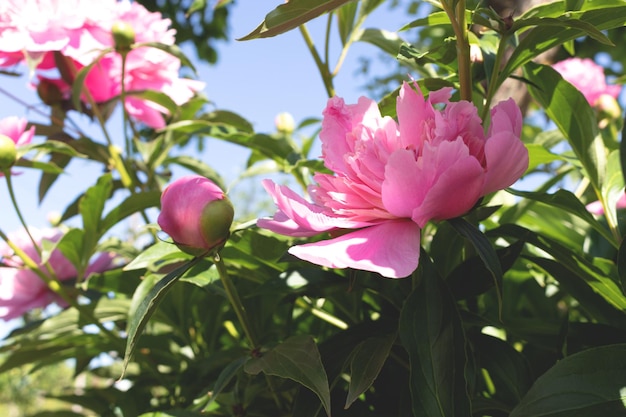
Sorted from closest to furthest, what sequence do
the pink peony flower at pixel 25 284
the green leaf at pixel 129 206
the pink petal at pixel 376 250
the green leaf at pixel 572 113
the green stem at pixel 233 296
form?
the pink petal at pixel 376 250 < the green stem at pixel 233 296 < the green leaf at pixel 572 113 < the green leaf at pixel 129 206 < the pink peony flower at pixel 25 284

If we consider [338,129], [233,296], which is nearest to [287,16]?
[338,129]

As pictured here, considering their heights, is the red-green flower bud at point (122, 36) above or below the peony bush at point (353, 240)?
above

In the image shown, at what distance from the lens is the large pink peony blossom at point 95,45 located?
2.60 feet

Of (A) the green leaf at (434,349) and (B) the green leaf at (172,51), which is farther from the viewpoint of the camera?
(B) the green leaf at (172,51)

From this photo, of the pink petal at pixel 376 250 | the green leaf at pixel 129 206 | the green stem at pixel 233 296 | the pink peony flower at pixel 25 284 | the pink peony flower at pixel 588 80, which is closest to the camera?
the pink petal at pixel 376 250

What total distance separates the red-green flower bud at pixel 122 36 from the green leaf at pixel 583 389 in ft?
2.05

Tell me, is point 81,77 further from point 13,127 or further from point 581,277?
point 581,277

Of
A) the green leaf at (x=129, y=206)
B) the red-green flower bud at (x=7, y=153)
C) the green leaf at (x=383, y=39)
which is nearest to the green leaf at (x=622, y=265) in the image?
the green leaf at (x=383, y=39)

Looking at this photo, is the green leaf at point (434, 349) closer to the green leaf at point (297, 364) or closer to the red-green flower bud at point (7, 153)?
the green leaf at point (297, 364)

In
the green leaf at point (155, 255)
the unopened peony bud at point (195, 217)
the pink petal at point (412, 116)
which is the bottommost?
the green leaf at point (155, 255)

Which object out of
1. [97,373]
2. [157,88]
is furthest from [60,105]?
[97,373]

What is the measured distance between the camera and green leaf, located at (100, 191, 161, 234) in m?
0.71

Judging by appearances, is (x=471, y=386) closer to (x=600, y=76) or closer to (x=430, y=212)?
(x=430, y=212)

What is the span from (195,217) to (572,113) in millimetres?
370
